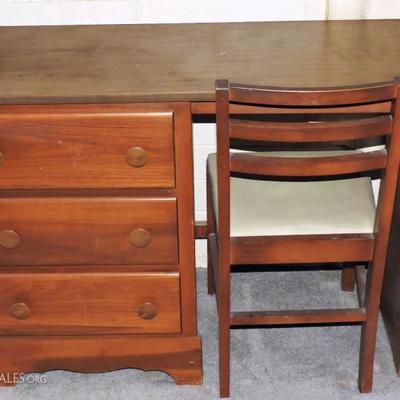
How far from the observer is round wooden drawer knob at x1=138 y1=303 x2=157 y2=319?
195 centimetres

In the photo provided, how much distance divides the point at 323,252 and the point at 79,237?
62cm

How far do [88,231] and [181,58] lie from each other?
1.67 ft

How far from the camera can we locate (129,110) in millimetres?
1707

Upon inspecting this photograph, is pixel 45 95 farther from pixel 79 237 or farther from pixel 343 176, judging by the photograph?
pixel 343 176

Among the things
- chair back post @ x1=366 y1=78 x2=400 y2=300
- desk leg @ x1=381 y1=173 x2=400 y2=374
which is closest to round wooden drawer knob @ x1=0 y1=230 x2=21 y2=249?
chair back post @ x1=366 y1=78 x2=400 y2=300

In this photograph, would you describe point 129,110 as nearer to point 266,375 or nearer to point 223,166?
point 223,166

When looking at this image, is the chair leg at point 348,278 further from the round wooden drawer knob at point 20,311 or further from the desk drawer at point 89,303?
the round wooden drawer knob at point 20,311

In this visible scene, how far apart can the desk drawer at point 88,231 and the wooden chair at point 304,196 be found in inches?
6.1

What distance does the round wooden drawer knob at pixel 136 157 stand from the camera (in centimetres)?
174

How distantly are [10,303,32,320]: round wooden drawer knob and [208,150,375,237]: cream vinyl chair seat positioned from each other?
22.8 inches

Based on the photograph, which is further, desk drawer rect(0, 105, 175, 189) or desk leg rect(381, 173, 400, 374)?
desk leg rect(381, 173, 400, 374)

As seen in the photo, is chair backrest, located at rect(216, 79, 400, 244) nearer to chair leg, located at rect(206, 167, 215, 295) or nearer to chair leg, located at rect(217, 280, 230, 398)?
chair leg, located at rect(217, 280, 230, 398)

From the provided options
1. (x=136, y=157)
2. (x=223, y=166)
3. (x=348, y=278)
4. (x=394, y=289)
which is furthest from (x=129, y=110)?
(x=348, y=278)

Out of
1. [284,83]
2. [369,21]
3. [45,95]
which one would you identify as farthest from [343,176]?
[45,95]
